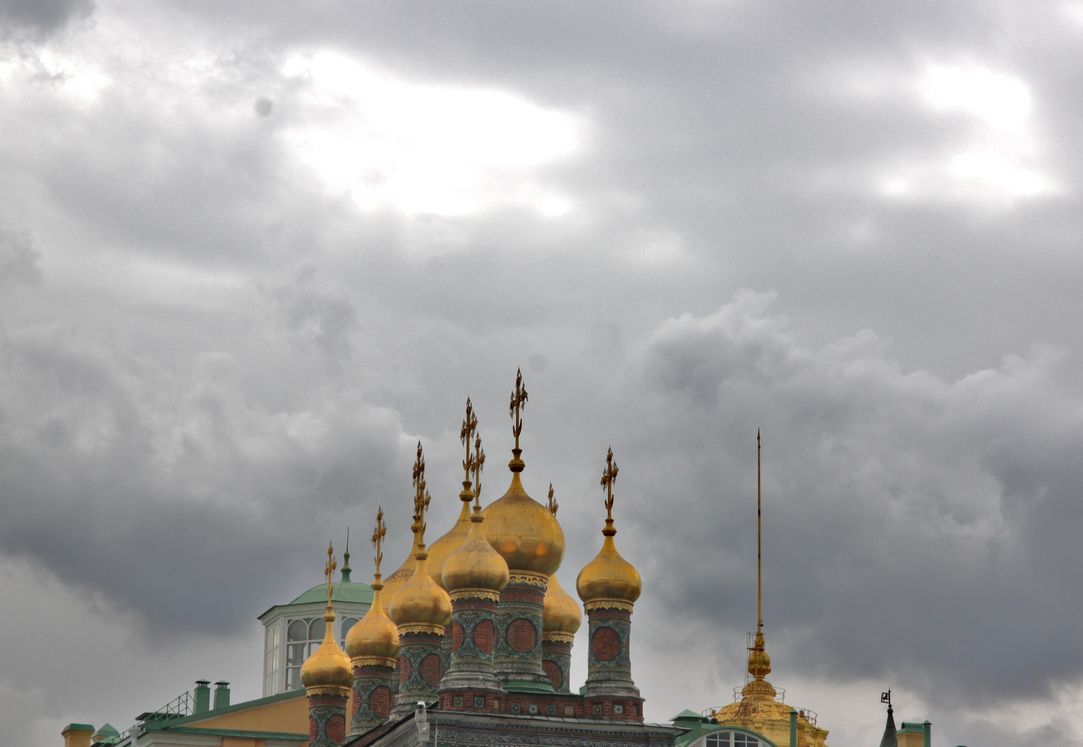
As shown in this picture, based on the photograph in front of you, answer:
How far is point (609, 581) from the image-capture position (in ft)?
159

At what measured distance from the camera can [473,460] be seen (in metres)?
50.5

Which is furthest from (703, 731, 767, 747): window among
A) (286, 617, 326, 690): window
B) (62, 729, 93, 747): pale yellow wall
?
(62, 729, 93, 747): pale yellow wall

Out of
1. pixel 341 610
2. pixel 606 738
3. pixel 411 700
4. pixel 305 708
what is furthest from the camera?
pixel 341 610

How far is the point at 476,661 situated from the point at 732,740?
9562 mm

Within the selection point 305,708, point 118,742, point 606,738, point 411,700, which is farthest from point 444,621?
point 118,742

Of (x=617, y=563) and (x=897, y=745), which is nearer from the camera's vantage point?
(x=617, y=563)

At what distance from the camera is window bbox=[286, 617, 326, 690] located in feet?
208

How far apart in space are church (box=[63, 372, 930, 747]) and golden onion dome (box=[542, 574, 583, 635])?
0.09 ft

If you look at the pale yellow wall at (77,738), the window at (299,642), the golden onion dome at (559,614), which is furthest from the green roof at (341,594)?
the golden onion dome at (559,614)

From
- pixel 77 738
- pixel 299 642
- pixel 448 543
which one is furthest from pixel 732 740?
pixel 77 738

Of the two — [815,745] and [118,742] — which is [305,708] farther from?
[815,745]

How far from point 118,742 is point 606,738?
18225mm

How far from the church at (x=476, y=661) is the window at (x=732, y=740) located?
0.02 m

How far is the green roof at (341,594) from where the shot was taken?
63469 millimetres
